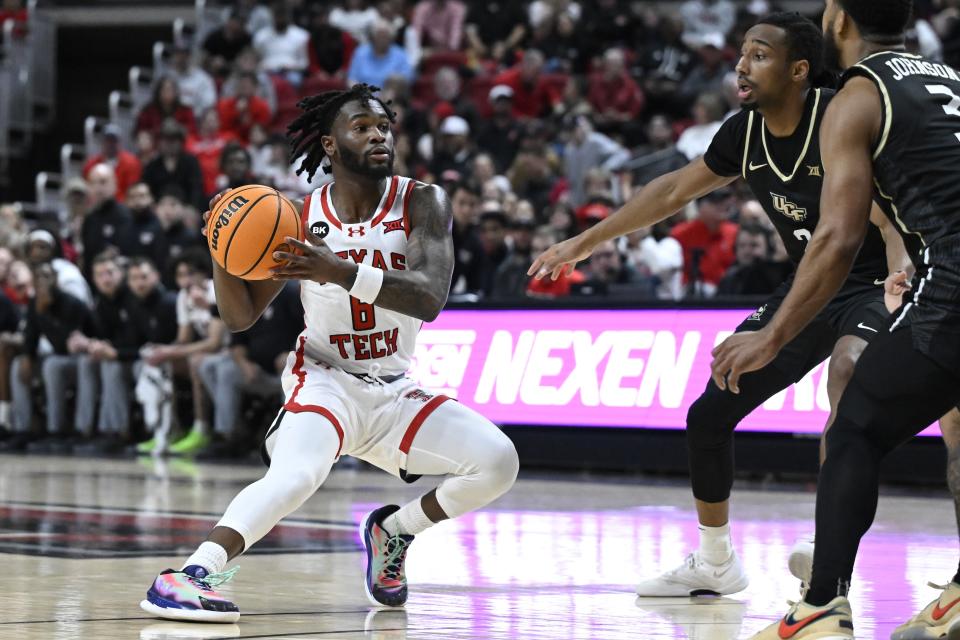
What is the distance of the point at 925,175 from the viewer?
4.33 m

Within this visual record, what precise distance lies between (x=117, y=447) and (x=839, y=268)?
1225 centimetres

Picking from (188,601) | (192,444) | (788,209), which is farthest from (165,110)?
(188,601)

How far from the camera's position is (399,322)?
5.98 meters

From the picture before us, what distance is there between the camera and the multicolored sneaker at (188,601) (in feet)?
16.6

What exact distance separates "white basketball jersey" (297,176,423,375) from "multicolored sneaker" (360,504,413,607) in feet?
1.97

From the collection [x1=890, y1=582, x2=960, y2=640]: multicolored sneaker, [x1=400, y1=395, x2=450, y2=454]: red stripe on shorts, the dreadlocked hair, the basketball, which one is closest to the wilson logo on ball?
the basketball

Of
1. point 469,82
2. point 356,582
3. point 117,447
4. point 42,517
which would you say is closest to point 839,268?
point 356,582

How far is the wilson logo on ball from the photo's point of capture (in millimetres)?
5383

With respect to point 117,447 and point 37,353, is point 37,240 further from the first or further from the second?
point 117,447

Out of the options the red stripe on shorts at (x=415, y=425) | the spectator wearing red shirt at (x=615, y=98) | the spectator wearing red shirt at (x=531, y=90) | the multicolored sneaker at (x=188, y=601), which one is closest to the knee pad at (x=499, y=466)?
the red stripe on shorts at (x=415, y=425)

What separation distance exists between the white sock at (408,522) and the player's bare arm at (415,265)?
32.3 inches

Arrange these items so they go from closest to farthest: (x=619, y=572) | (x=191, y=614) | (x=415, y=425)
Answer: (x=191, y=614)
(x=415, y=425)
(x=619, y=572)

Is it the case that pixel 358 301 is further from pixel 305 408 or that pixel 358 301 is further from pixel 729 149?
pixel 729 149

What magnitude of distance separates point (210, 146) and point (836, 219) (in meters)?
15.5
